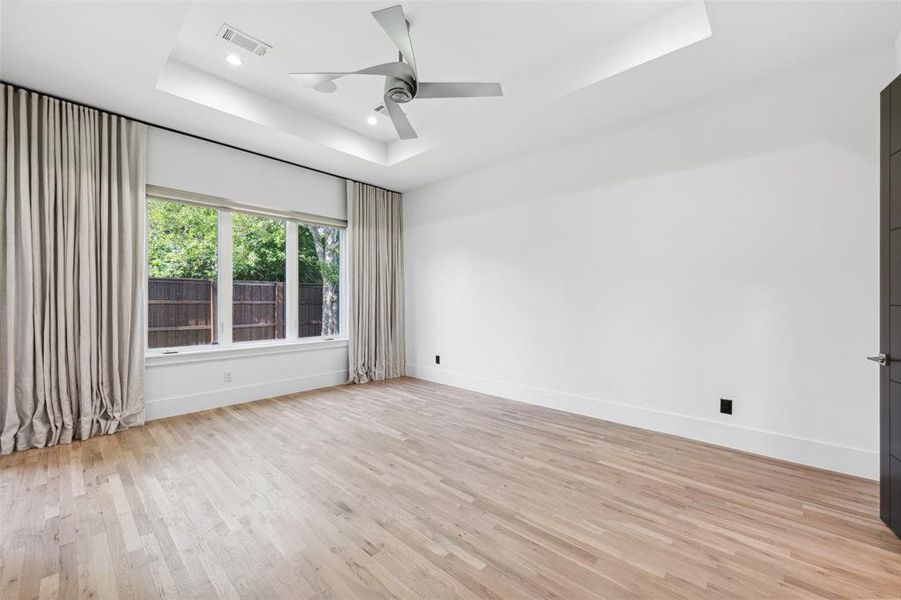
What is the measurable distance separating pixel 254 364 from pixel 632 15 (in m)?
4.73

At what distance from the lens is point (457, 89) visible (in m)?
2.46

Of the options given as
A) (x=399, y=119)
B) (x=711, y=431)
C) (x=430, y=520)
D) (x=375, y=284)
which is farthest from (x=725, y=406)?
(x=375, y=284)

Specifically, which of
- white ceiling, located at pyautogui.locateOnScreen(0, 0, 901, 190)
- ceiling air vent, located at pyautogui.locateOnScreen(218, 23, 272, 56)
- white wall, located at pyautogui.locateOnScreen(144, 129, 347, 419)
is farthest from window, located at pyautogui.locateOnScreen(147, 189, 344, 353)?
ceiling air vent, located at pyautogui.locateOnScreen(218, 23, 272, 56)

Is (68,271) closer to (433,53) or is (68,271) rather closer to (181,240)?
(181,240)

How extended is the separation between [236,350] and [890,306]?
202 inches

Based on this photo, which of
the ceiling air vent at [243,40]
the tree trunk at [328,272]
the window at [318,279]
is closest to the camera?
the ceiling air vent at [243,40]

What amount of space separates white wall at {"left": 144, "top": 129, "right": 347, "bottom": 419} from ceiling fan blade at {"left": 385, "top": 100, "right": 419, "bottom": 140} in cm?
221

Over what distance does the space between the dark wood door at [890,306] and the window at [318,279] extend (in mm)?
4997

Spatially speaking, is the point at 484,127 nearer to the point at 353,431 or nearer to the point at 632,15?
the point at 632,15

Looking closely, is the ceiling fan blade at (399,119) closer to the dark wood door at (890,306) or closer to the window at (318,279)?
the window at (318,279)

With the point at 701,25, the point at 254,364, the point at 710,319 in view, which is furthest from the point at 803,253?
the point at 254,364

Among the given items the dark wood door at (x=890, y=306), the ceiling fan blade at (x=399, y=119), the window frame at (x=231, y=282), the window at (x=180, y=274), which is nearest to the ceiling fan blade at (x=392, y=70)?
the ceiling fan blade at (x=399, y=119)

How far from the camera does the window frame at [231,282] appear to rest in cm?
378

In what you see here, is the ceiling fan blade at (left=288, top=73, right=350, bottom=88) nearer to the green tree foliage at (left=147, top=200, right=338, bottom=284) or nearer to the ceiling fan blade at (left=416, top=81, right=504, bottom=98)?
the ceiling fan blade at (left=416, top=81, right=504, bottom=98)
